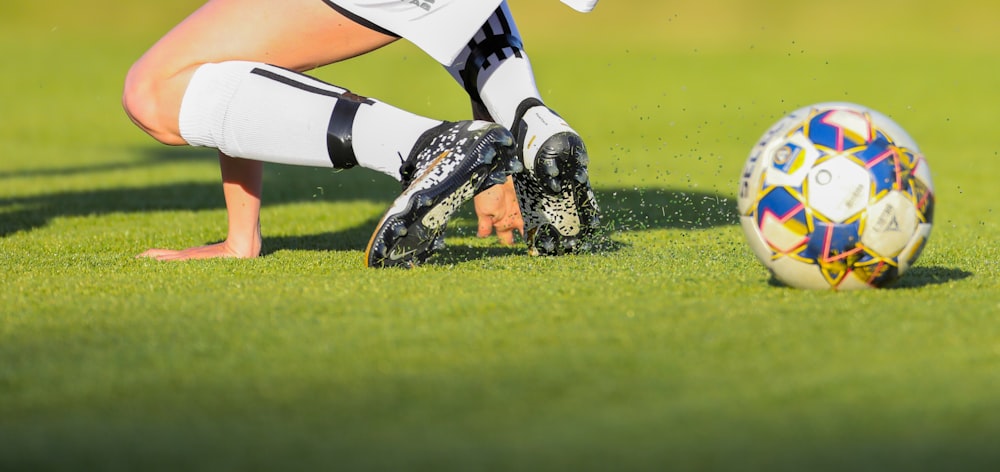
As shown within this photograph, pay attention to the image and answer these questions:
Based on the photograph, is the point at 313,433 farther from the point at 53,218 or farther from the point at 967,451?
the point at 53,218

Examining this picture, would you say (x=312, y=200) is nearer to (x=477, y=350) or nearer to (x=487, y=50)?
(x=487, y=50)

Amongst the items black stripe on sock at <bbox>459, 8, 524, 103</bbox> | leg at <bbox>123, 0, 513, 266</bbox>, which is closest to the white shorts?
leg at <bbox>123, 0, 513, 266</bbox>

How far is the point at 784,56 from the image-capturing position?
48.6 feet

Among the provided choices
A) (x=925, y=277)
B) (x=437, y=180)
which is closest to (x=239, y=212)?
(x=437, y=180)

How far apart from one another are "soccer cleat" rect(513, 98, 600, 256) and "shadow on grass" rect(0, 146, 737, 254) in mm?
193

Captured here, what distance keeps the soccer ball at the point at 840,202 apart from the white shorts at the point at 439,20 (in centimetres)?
87

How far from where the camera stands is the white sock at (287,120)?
3016 mm

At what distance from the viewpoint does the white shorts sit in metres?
3.10

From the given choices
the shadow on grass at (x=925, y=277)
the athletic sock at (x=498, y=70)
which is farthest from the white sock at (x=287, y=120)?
the shadow on grass at (x=925, y=277)

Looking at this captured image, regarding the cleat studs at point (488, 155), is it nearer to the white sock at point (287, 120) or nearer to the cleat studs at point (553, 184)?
the white sock at point (287, 120)

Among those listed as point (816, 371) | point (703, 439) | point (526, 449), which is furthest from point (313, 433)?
point (816, 371)

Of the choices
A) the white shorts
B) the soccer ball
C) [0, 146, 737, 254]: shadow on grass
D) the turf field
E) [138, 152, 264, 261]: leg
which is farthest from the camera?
[0, 146, 737, 254]: shadow on grass

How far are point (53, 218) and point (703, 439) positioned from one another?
3.64 meters

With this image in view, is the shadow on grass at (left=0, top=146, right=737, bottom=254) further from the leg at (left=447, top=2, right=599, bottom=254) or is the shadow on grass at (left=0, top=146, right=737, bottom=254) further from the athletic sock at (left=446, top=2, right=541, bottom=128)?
the athletic sock at (left=446, top=2, right=541, bottom=128)
